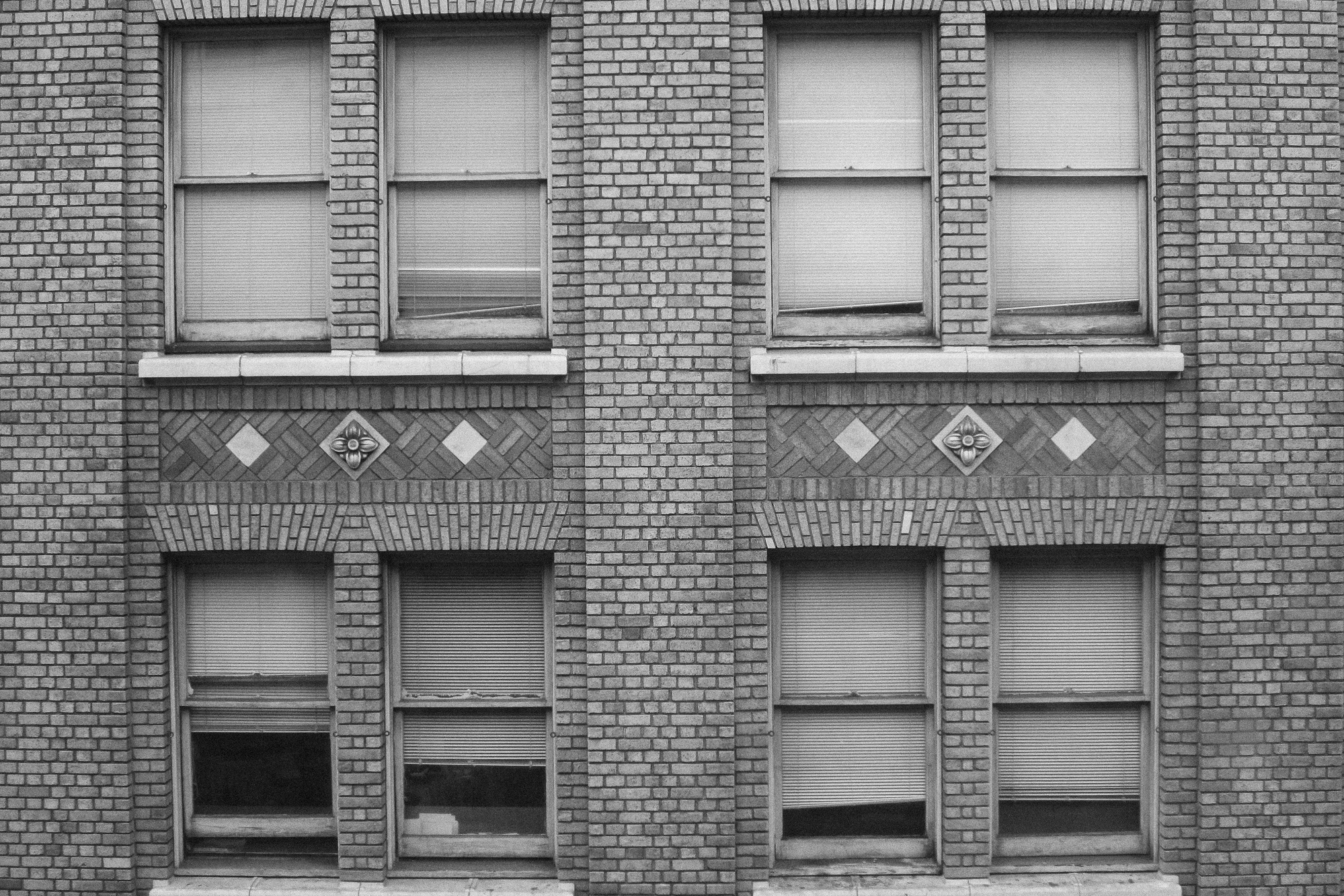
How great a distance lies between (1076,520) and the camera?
668cm

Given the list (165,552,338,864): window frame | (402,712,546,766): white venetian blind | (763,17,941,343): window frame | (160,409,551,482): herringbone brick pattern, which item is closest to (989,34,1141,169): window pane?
(763,17,941,343): window frame

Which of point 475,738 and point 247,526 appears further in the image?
point 475,738

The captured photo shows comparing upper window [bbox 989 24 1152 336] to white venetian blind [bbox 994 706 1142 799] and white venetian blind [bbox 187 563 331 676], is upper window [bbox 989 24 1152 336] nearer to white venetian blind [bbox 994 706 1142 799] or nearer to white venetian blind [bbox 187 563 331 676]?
white venetian blind [bbox 994 706 1142 799]

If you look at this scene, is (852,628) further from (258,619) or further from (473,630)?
(258,619)

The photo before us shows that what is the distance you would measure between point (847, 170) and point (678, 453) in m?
2.12

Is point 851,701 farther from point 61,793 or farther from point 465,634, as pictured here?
point 61,793

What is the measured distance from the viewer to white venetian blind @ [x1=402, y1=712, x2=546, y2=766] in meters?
6.98

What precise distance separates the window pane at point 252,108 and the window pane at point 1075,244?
14.6 ft

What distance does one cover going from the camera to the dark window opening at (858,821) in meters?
6.97

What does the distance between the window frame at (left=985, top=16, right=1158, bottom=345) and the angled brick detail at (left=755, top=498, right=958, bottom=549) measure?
4.07 feet

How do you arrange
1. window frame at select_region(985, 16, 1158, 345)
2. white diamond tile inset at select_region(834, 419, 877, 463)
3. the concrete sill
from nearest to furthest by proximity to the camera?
the concrete sill < white diamond tile inset at select_region(834, 419, 877, 463) < window frame at select_region(985, 16, 1158, 345)

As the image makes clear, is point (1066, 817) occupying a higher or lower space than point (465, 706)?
lower

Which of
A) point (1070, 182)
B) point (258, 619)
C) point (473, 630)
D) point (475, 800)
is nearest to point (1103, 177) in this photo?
point (1070, 182)

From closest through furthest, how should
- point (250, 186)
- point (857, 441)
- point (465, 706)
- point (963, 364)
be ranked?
point (963, 364) < point (857, 441) < point (465, 706) < point (250, 186)
